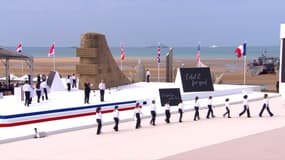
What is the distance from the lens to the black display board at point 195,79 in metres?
30.0

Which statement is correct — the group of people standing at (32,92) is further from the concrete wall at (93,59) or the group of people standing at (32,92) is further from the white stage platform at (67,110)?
the concrete wall at (93,59)

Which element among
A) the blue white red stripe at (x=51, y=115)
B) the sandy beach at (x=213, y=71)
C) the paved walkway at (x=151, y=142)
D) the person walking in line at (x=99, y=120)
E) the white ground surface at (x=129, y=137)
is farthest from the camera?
the sandy beach at (x=213, y=71)

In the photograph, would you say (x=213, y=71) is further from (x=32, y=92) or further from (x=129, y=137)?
(x=129, y=137)

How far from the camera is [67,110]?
22250mm

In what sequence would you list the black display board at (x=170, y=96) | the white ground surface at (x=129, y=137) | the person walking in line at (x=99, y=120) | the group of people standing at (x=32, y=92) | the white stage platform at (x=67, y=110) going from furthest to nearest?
the black display board at (x=170, y=96), the group of people standing at (x=32, y=92), the white stage platform at (x=67, y=110), the person walking in line at (x=99, y=120), the white ground surface at (x=129, y=137)

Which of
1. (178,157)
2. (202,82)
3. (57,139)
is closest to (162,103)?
(202,82)

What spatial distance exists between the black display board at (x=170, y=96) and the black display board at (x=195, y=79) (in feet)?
11.3

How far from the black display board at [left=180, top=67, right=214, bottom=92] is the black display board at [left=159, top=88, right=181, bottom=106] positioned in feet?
11.3

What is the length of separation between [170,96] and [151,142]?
366 inches

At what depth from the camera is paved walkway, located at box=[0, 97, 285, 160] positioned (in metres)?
15.2

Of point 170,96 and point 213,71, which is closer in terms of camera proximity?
point 170,96

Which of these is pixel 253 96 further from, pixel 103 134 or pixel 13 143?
pixel 13 143

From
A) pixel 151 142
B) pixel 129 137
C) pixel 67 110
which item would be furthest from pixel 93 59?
pixel 151 142

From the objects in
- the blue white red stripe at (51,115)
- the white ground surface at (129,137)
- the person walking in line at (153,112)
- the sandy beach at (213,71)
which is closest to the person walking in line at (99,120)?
the white ground surface at (129,137)
